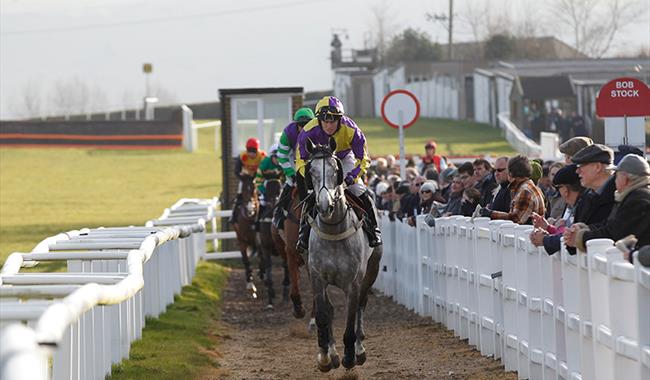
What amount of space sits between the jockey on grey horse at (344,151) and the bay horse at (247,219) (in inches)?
314

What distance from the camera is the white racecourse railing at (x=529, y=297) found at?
25.3ft

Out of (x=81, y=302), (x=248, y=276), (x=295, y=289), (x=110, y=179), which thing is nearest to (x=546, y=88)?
(x=110, y=179)

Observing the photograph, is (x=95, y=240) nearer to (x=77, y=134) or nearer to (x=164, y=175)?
(x=164, y=175)

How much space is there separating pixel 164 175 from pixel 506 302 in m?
47.0

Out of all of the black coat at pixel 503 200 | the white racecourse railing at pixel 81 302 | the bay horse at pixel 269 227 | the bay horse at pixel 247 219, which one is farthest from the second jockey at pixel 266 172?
the black coat at pixel 503 200

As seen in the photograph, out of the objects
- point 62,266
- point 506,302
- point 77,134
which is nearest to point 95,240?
point 506,302

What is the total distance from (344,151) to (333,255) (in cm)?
110

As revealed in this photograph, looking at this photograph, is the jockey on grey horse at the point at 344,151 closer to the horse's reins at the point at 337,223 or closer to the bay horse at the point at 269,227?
the horse's reins at the point at 337,223

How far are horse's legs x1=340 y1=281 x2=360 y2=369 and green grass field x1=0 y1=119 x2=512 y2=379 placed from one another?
46.1 inches

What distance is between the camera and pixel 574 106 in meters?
68.4

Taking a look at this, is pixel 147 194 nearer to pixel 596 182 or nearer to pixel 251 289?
pixel 251 289

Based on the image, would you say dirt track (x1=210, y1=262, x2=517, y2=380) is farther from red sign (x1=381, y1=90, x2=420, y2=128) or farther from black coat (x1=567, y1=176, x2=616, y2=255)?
red sign (x1=381, y1=90, x2=420, y2=128)

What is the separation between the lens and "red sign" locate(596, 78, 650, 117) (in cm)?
1563

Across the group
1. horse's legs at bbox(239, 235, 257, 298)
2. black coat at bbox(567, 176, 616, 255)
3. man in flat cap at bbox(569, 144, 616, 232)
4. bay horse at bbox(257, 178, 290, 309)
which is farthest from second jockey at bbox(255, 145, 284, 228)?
black coat at bbox(567, 176, 616, 255)
